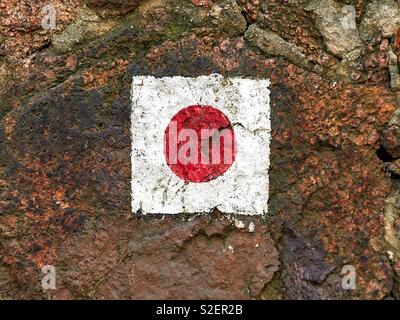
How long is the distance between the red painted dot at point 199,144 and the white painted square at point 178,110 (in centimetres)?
1

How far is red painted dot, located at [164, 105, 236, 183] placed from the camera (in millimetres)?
1325

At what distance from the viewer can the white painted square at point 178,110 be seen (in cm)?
132

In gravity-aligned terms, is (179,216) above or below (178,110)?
below

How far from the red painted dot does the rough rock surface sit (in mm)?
96

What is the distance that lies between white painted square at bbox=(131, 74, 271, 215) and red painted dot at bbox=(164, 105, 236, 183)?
15mm

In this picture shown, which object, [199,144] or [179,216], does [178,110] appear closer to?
[199,144]

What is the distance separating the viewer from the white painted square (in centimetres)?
132

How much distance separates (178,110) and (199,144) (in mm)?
94

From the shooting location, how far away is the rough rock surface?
1.31m

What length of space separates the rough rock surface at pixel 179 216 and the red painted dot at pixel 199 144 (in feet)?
0.31

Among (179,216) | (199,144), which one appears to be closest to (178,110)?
(199,144)

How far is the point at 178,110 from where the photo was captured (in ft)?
4.34

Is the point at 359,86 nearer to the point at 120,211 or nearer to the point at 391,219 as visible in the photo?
the point at 391,219

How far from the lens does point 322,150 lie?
1332 millimetres
